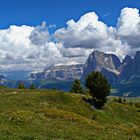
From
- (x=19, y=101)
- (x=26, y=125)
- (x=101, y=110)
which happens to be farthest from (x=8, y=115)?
(x=101, y=110)

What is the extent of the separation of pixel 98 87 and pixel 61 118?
3737 centimetres

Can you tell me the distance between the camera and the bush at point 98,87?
309 ft

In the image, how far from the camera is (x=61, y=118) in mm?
57781

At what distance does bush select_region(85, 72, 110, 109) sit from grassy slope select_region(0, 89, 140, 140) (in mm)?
2622

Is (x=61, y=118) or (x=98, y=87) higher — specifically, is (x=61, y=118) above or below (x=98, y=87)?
below

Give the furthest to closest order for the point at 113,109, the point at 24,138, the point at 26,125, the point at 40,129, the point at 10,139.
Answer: the point at 113,109
the point at 26,125
the point at 40,129
the point at 24,138
the point at 10,139

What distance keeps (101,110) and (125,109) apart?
13875mm

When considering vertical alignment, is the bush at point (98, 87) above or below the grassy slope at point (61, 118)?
above

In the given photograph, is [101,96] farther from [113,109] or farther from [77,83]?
[77,83]

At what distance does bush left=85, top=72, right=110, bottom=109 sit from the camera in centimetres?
9406

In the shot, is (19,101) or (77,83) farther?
(77,83)

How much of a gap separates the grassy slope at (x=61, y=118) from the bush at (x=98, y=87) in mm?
2622

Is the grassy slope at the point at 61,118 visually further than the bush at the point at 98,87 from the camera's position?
No

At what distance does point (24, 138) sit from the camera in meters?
32.2
